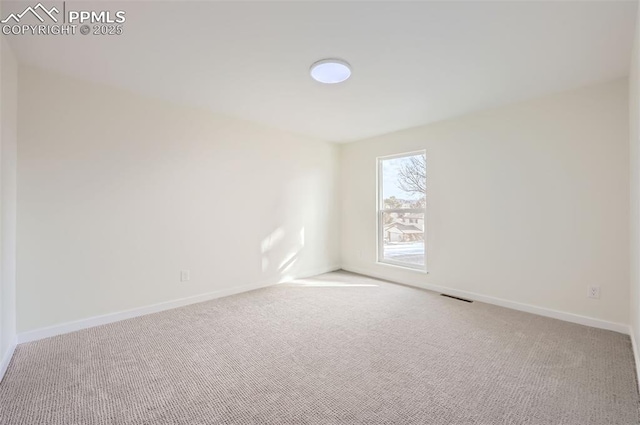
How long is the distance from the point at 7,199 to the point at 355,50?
2.87 metres

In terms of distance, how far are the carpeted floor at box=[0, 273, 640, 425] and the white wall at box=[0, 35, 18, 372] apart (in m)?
0.27

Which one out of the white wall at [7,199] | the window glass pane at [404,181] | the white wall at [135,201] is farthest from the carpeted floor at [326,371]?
the window glass pane at [404,181]

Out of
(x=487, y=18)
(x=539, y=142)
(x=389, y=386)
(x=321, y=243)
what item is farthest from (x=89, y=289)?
(x=539, y=142)

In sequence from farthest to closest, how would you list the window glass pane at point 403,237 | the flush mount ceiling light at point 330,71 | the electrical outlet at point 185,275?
1. the window glass pane at point 403,237
2. the electrical outlet at point 185,275
3. the flush mount ceiling light at point 330,71

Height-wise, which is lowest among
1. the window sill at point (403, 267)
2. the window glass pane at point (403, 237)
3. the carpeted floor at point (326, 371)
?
the carpeted floor at point (326, 371)

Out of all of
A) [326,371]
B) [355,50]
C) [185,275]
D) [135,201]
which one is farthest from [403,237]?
[135,201]

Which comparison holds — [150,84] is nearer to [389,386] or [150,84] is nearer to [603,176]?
[389,386]

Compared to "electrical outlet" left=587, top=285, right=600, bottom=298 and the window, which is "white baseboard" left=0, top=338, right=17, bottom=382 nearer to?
the window

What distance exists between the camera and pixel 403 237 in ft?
14.8

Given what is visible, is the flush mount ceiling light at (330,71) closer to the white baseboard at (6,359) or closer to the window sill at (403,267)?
the window sill at (403,267)

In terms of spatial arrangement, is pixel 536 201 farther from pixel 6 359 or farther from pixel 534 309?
pixel 6 359

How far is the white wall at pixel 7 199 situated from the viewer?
201 cm

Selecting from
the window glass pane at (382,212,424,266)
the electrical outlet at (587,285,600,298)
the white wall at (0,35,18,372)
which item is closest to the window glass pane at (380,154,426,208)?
the window glass pane at (382,212,424,266)

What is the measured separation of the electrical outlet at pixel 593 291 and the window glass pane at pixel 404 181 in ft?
6.57
